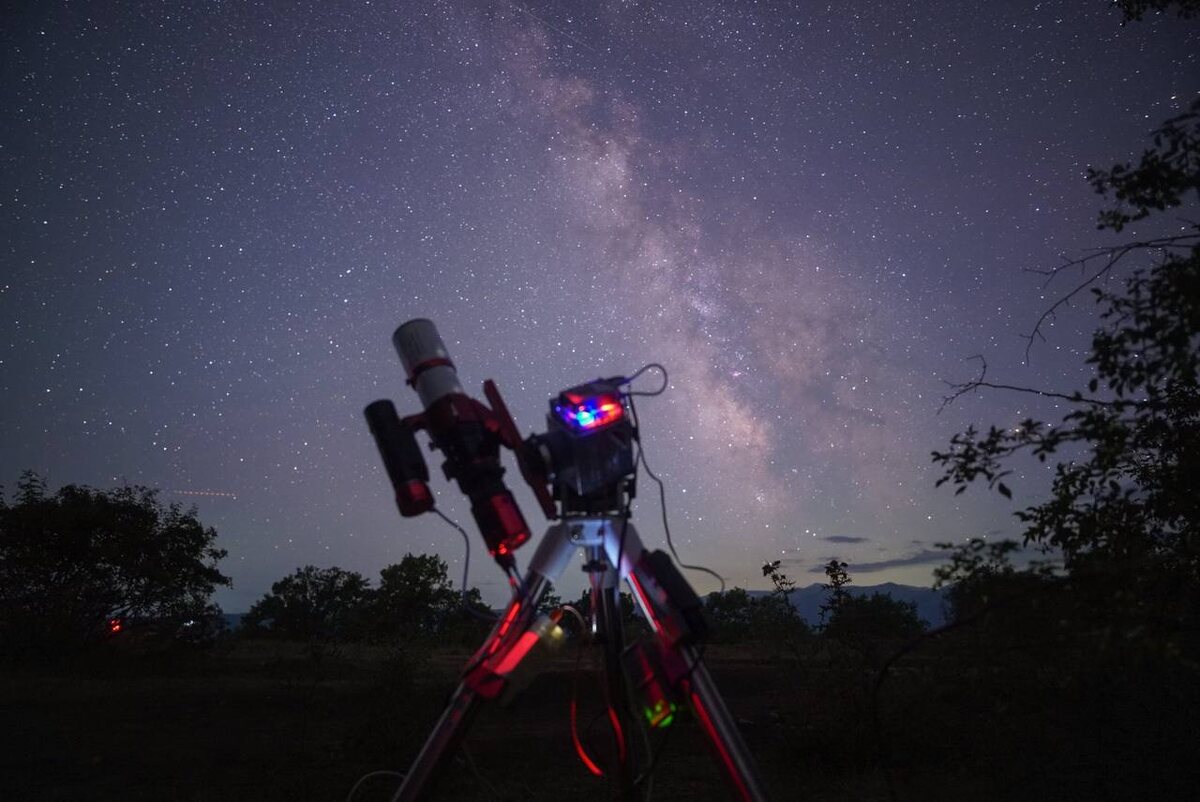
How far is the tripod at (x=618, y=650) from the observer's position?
2.18 m

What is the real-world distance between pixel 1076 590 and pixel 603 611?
83.2 inches

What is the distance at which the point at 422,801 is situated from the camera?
7.29 ft

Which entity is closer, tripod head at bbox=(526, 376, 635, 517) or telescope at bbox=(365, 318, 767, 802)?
telescope at bbox=(365, 318, 767, 802)

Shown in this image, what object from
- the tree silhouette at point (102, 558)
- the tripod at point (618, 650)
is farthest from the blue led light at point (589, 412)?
the tree silhouette at point (102, 558)

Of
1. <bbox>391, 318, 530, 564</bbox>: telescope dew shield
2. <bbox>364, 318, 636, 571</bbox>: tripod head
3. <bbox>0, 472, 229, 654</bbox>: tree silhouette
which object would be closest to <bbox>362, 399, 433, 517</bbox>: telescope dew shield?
<bbox>364, 318, 636, 571</bbox>: tripod head

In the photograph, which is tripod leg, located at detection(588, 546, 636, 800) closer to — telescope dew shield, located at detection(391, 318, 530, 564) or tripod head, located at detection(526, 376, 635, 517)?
tripod head, located at detection(526, 376, 635, 517)

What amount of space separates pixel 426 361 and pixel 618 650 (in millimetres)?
1446

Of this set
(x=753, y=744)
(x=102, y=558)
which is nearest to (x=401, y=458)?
(x=753, y=744)

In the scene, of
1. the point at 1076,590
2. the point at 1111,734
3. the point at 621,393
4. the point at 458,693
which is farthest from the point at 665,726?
the point at 1111,734

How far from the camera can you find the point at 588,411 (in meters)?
2.50

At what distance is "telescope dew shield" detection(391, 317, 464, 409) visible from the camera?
2869 millimetres

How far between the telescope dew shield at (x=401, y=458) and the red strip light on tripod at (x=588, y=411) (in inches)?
24.7

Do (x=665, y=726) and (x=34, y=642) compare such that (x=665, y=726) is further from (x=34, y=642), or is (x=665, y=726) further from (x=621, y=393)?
(x=34, y=642)

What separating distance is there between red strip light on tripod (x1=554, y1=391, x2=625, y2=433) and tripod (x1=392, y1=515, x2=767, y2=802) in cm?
34
